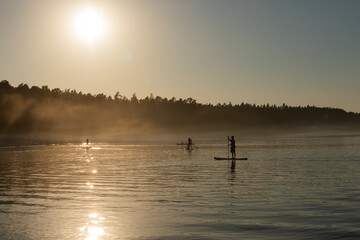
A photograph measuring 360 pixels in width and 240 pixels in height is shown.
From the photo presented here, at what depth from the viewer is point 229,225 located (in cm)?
1462

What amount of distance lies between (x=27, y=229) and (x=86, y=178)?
15.6m

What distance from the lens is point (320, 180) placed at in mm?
26125

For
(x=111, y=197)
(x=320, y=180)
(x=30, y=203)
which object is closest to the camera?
(x=30, y=203)

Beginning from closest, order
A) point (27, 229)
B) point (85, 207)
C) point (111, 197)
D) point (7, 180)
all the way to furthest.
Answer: point (27, 229) → point (85, 207) → point (111, 197) → point (7, 180)

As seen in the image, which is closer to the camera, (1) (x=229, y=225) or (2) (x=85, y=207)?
(1) (x=229, y=225)

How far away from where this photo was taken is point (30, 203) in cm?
1964

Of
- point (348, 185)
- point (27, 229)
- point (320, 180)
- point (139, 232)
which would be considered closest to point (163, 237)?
Answer: point (139, 232)

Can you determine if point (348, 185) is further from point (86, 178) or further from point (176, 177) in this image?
point (86, 178)

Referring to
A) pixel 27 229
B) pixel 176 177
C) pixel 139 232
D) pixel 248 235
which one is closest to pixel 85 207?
pixel 27 229

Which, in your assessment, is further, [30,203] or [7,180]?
[7,180]

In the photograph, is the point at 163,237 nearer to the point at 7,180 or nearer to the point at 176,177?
the point at 176,177

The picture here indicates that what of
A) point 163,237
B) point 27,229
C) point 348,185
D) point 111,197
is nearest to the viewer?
point 163,237

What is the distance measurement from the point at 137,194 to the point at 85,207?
13.3ft

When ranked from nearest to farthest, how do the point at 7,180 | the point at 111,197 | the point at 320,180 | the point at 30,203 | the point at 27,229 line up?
the point at 27,229 < the point at 30,203 < the point at 111,197 < the point at 320,180 < the point at 7,180
